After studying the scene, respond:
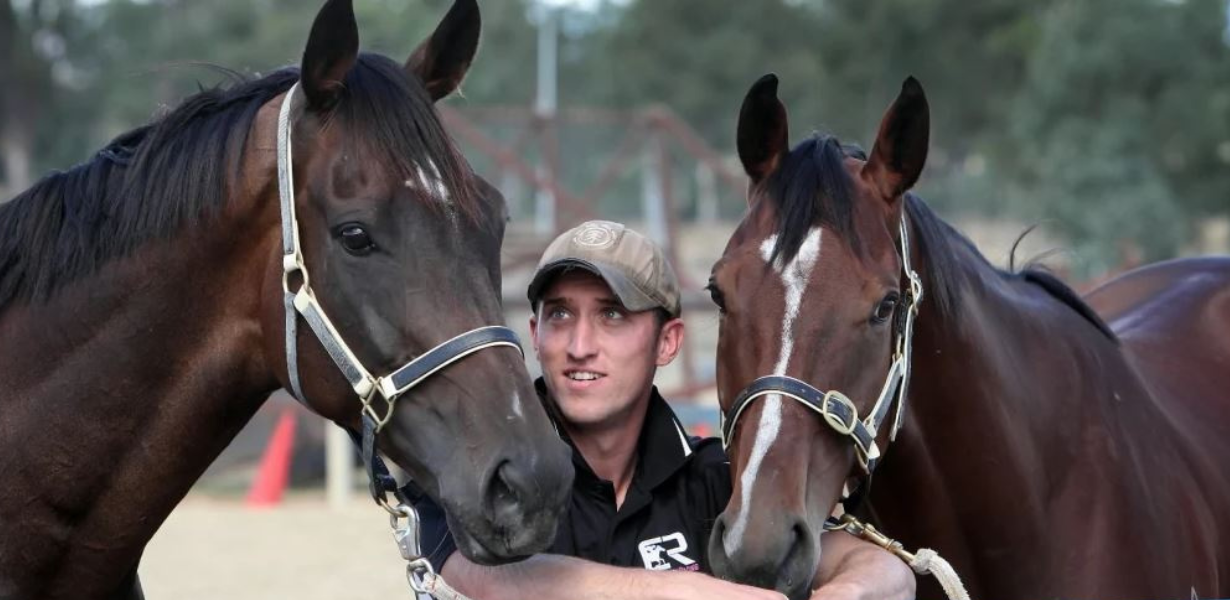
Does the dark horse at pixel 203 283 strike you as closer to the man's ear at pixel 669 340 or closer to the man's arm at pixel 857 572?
the man's ear at pixel 669 340

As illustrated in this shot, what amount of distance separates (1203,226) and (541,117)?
57.0ft

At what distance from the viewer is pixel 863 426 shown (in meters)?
3.05

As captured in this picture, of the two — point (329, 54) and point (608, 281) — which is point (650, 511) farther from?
point (329, 54)

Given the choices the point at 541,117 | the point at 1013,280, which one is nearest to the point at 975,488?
the point at 1013,280

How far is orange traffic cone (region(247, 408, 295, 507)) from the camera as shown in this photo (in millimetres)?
12359

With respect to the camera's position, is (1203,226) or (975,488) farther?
(1203,226)

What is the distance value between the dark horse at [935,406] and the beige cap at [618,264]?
202 millimetres

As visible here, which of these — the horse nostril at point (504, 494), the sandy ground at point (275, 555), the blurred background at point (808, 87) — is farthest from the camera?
the blurred background at point (808, 87)

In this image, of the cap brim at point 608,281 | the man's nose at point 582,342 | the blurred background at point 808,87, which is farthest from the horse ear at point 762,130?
the blurred background at point 808,87

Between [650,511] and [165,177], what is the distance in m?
1.26

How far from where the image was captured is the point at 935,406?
3.54 meters

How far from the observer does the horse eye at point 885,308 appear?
10.3 ft

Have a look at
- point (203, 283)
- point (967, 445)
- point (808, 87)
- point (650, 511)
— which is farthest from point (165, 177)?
point (808, 87)

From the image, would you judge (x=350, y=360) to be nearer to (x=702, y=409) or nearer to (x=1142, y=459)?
(x=1142, y=459)
